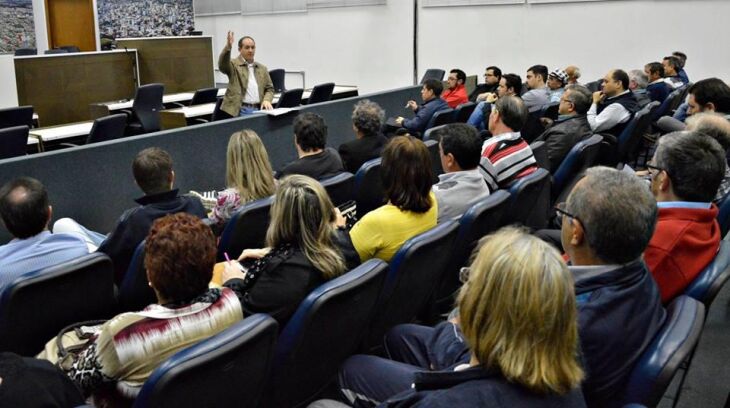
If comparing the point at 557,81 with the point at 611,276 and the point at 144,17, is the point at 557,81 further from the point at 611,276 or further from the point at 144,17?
the point at 144,17

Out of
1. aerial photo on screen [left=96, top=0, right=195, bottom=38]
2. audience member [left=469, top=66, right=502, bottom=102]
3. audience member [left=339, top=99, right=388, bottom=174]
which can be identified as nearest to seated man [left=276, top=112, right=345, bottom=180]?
audience member [left=339, top=99, right=388, bottom=174]

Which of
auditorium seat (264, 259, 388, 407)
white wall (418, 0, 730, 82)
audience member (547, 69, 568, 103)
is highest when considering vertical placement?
white wall (418, 0, 730, 82)

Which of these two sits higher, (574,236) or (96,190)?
(574,236)

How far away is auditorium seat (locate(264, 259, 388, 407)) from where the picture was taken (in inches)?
73.2

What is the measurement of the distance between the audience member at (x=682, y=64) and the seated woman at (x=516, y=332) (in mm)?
7653

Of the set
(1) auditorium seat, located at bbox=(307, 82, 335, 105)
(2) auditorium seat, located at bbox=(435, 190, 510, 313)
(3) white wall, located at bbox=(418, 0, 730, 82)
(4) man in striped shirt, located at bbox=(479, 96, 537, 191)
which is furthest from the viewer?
(3) white wall, located at bbox=(418, 0, 730, 82)

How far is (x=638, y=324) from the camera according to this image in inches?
64.9

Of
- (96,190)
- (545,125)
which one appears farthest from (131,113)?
(545,125)

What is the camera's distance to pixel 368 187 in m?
3.97

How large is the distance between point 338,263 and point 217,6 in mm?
12719

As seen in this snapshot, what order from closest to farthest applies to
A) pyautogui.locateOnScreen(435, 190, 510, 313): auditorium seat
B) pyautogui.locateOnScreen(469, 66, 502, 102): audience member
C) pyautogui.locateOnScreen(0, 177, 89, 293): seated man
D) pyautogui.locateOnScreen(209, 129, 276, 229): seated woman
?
pyautogui.locateOnScreen(0, 177, 89, 293): seated man → pyautogui.locateOnScreen(435, 190, 510, 313): auditorium seat → pyautogui.locateOnScreen(209, 129, 276, 229): seated woman → pyautogui.locateOnScreen(469, 66, 502, 102): audience member

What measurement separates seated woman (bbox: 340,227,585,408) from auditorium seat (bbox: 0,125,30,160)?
4.25 meters

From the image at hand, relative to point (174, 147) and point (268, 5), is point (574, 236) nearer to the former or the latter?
A: point (174, 147)

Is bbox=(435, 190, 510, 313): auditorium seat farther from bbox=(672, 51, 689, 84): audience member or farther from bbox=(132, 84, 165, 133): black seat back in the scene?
bbox=(672, 51, 689, 84): audience member
